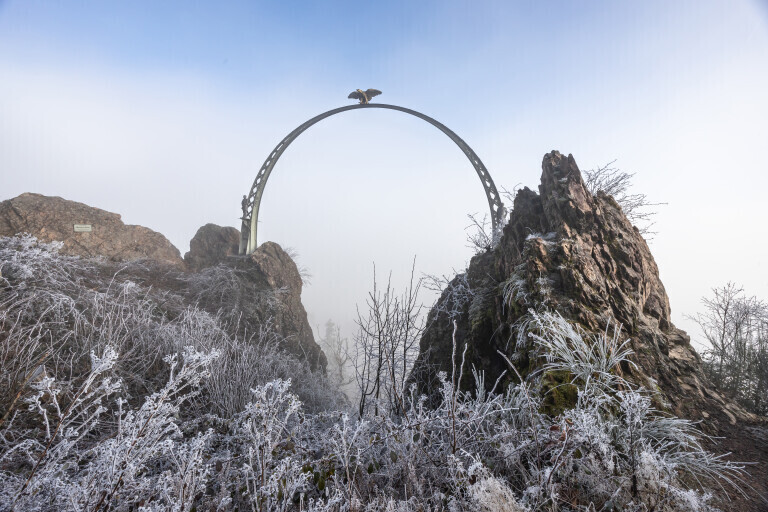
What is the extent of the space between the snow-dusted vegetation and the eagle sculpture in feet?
24.7

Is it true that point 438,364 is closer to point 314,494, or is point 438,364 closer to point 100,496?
point 314,494

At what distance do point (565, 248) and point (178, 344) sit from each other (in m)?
4.94

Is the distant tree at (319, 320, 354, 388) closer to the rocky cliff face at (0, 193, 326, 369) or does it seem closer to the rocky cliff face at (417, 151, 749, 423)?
the rocky cliff face at (0, 193, 326, 369)

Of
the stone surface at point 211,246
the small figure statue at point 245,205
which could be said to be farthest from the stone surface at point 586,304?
the stone surface at point 211,246

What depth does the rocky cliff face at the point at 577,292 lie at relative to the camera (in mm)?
3479

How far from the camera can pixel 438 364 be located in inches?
199

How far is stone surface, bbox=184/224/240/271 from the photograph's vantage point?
429 inches

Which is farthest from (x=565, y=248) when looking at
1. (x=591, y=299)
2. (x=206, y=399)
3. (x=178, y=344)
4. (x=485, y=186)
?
(x=485, y=186)

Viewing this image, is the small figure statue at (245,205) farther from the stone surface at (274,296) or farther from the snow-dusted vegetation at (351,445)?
the snow-dusted vegetation at (351,445)

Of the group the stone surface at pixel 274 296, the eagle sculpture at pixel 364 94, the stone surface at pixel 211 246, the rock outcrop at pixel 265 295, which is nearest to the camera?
the rock outcrop at pixel 265 295

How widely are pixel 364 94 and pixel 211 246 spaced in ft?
20.3

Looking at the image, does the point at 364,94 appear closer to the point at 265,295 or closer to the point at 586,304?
the point at 265,295

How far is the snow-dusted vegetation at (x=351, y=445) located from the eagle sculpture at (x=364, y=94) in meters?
7.54

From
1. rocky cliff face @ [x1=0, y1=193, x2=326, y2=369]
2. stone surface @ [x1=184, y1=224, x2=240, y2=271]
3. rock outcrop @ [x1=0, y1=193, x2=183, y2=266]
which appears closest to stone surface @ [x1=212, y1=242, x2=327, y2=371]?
rocky cliff face @ [x1=0, y1=193, x2=326, y2=369]
